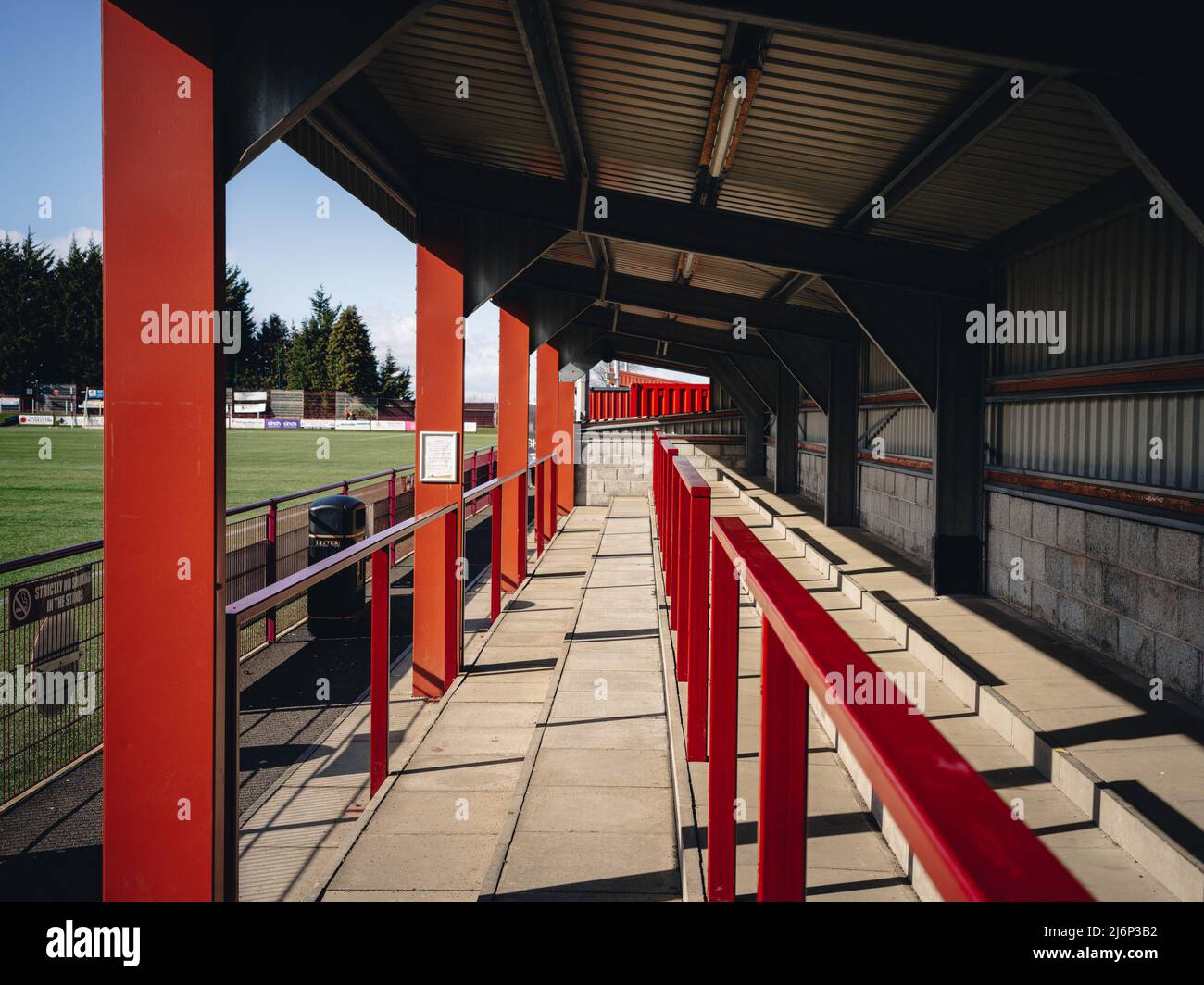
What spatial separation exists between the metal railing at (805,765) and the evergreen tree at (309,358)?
104m

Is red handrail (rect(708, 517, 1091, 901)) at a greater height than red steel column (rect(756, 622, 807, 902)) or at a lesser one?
greater

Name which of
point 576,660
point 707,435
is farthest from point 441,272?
point 707,435

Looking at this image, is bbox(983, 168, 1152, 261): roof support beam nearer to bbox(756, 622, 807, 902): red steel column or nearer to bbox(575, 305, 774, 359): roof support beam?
bbox(756, 622, 807, 902): red steel column

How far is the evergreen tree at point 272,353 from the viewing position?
105688 mm

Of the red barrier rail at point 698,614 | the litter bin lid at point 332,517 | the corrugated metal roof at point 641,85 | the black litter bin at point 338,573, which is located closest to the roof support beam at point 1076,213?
the corrugated metal roof at point 641,85

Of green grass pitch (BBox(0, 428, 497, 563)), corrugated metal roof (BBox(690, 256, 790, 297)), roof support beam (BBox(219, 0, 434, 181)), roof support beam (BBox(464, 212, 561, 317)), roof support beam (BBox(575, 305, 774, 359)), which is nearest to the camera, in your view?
roof support beam (BBox(219, 0, 434, 181))

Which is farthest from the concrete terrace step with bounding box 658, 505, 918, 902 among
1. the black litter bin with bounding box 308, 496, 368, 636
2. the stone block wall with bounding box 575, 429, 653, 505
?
the stone block wall with bounding box 575, 429, 653, 505

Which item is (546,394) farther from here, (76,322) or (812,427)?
(76,322)

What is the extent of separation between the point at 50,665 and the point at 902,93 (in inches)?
231

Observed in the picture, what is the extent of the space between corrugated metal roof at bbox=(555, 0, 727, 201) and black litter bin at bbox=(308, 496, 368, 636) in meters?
4.10

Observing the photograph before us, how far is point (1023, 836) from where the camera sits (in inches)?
30.6

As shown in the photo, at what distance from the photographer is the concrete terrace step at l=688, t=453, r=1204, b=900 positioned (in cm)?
350

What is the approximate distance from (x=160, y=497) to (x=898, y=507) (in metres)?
9.71
